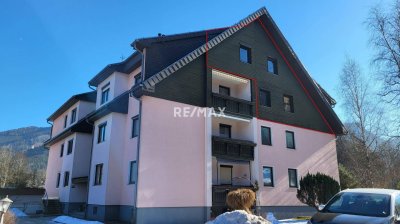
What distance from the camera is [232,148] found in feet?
66.2

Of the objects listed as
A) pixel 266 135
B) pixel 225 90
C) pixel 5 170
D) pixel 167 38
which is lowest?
pixel 5 170

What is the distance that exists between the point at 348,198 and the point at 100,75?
62.4 ft

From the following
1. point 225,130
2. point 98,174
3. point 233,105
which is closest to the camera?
point 98,174

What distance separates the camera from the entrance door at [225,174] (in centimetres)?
2122

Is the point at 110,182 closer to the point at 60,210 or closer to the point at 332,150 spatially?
the point at 60,210

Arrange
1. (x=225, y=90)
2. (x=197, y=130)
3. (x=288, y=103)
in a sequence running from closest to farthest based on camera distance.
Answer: (x=197, y=130) < (x=225, y=90) < (x=288, y=103)

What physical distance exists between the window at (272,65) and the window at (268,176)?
730 centimetres

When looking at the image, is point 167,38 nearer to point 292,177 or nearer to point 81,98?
point 81,98

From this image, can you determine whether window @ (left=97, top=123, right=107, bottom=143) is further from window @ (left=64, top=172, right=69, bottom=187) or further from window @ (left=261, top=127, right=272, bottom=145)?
window @ (left=261, top=127, right=272, bottom=145)

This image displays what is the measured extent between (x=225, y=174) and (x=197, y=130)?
4511 mm

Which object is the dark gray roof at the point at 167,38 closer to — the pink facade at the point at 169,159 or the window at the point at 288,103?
the pink facade at the point at 169,159

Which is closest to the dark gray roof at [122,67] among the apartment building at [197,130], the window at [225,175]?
the apartment building at [197,130]

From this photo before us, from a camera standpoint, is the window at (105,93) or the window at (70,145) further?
the window at (70,145)

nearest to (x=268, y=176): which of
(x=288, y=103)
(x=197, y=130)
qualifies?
(x=288, y=103)
